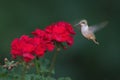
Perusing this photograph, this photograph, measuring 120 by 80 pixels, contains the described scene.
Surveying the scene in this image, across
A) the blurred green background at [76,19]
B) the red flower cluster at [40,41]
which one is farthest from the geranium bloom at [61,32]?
the blurred green background at [76,19]

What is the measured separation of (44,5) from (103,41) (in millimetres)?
650

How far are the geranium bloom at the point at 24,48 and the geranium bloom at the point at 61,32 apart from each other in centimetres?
12

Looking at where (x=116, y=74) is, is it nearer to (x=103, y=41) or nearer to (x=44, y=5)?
(x=103, y=41)

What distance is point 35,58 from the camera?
12.1 ft

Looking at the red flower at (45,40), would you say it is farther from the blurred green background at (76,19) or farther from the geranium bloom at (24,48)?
the blurred green background at (76,19)

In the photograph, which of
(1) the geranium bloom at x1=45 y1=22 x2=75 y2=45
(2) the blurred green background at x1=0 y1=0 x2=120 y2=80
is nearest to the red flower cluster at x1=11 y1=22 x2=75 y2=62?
(1) the geranium bloom at x1=45 y1=22 x2=75 y2=45

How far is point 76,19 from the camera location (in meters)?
6.62

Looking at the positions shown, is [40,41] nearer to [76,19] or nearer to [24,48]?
[24,48]

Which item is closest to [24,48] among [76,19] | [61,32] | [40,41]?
[40,41]

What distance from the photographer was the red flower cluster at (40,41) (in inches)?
139


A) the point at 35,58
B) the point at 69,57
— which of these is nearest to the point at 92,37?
the point at 35,58

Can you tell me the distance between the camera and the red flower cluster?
354 centimetres

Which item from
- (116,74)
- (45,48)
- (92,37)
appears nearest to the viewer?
(45,48)

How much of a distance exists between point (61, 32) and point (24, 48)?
0.69 feet
